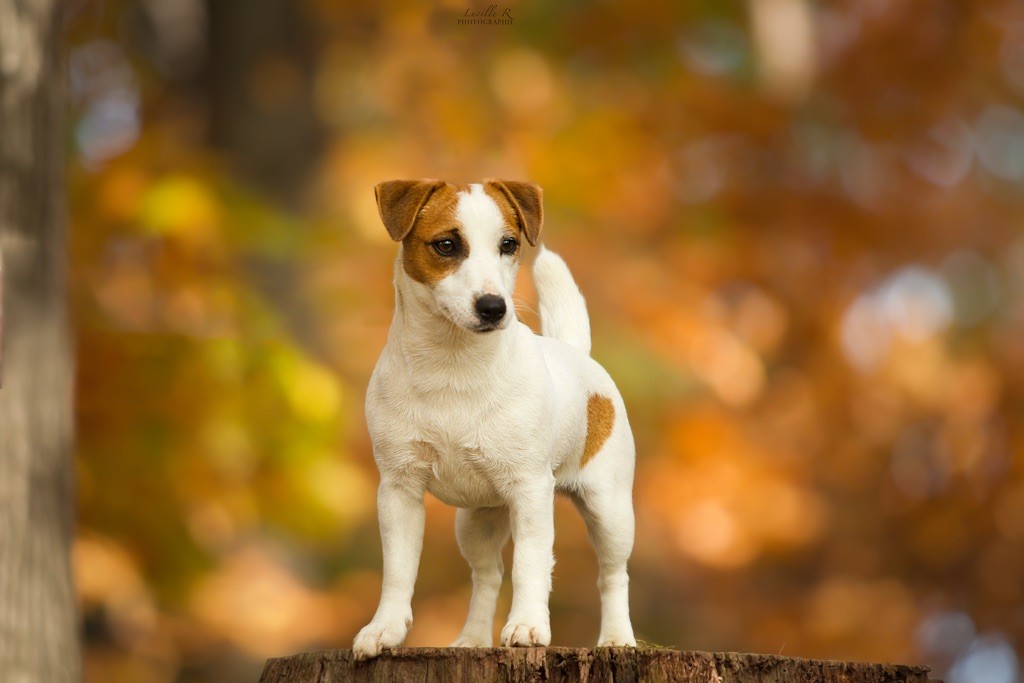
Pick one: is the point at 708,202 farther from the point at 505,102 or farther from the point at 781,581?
the point at 781,581

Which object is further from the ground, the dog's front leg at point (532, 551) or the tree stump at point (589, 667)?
the dog's front leg at point (532, 551)

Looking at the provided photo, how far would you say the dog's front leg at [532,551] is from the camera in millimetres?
3549

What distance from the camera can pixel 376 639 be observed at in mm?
3504

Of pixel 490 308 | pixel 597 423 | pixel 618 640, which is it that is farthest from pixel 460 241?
pixel 618 640

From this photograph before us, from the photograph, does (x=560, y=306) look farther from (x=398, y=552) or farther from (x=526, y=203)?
(x=398, y=552)

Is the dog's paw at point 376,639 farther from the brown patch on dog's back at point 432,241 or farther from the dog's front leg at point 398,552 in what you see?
the brown patch on dog's back at point 432,241

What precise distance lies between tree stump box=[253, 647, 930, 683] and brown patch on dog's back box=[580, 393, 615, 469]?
792 mm

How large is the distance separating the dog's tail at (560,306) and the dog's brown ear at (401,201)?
0.94 metres

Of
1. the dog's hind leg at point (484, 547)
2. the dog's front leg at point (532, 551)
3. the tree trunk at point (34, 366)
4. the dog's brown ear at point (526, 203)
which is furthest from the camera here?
the tree trunk at point (34, 366)

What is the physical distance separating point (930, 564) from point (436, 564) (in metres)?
4.54

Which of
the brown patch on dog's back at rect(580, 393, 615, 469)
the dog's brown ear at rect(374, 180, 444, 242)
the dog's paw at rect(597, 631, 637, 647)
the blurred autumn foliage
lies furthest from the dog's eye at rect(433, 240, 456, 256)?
the blurred autumn foliage

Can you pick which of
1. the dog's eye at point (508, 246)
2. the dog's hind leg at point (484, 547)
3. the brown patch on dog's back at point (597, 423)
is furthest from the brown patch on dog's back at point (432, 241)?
the dog's hind leg at point (484, 547)

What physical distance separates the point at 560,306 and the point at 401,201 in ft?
3.45

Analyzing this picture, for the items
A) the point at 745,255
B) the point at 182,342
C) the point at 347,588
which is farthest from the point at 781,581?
the point at 182,342
